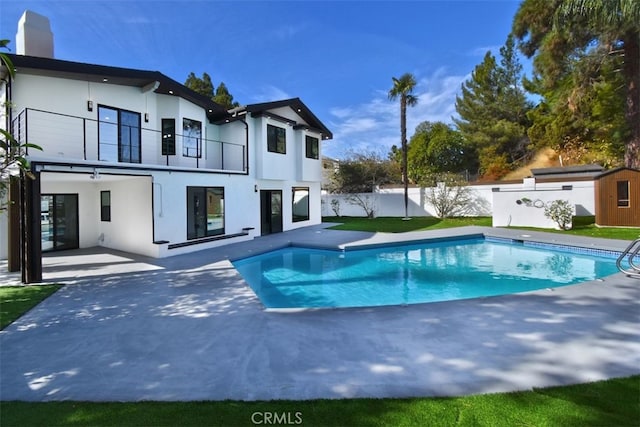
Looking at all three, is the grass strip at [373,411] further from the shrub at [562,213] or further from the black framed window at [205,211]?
the shrub at [562,213]

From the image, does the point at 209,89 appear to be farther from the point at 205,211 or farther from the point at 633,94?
the point at 633,94

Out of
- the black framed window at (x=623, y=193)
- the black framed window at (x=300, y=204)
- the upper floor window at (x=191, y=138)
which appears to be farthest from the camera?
the black framed window at (x=300, y=204)

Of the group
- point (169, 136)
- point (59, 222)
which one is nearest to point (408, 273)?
point (169, 136)

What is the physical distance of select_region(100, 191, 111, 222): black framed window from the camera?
1411cm

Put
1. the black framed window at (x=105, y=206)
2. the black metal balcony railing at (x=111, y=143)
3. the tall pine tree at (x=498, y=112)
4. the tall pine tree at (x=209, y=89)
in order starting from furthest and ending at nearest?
the tall pine tree at (x=498, y=112) < the tall pine tree at (x=209, y=89) < the black framed window at (x=105, y=206) < the black metal balcony railing at (x=111, y=143)

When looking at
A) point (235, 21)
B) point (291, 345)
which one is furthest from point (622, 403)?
point (235, 21)

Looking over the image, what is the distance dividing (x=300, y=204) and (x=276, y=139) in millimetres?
4704

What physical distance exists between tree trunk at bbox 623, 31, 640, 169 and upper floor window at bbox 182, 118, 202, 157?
22.2 metres

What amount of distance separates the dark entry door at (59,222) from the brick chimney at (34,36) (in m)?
5.50

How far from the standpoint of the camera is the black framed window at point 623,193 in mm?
15664

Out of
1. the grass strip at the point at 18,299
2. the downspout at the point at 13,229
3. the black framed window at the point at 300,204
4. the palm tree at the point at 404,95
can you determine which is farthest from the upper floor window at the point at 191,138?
the palm tree at the point at 404,95

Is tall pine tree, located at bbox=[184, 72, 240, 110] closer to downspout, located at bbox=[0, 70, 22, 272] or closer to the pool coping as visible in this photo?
the pool coping

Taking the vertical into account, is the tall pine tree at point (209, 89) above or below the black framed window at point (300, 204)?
above

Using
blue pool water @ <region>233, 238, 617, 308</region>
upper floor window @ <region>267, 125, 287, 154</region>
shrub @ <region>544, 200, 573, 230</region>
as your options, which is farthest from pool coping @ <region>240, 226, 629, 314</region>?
upper floor window @ <region>267, 125, 287, 154</region>
